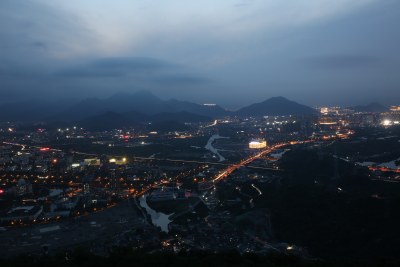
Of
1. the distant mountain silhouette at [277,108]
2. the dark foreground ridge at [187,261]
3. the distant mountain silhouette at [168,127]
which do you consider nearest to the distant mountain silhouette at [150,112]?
the distant mountain silhouette at [277,108]

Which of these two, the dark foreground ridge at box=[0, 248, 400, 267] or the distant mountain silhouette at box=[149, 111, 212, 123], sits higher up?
the distant mountain silhouette at box=[149, 111, 212, 123]

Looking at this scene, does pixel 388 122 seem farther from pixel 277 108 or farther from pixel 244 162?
pixel 277 108

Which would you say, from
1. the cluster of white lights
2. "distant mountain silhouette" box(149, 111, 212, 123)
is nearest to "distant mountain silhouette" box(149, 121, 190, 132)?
"distant mountain silhouette" box(149, 111, 212, 123)

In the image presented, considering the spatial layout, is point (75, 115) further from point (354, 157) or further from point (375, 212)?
point (375, 212)

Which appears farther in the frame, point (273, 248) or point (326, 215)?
point (326, 215)

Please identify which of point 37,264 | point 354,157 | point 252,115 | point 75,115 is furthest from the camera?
point 75,115

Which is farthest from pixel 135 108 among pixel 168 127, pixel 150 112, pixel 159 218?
pixel 159 218

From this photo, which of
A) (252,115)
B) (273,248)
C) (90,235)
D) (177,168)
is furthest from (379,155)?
(252,115)

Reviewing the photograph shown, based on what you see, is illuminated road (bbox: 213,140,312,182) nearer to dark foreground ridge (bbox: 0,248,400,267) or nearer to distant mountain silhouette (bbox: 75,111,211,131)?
dark foreground ridge (bbox: 0,248,400,267)
